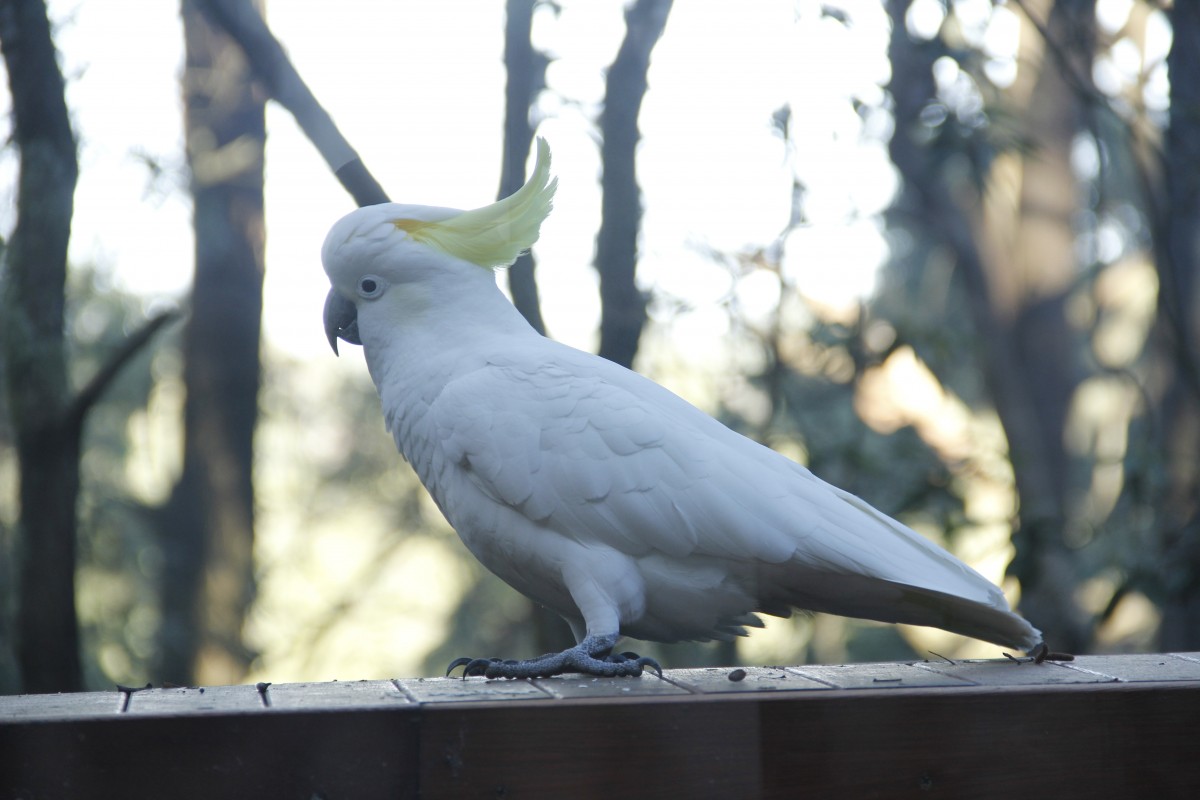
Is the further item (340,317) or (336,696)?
(340,317)

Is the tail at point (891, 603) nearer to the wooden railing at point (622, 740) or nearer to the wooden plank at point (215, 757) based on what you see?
the wooden railing at point (622, 740)

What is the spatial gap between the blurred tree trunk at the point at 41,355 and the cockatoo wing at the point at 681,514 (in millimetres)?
1369

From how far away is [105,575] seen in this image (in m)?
5.69

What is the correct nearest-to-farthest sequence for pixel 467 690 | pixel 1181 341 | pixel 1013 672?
pixel 467 690
pixel 1013 672
pixel 1181 341

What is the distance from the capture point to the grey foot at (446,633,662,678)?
1.53m

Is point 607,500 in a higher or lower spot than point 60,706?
higher

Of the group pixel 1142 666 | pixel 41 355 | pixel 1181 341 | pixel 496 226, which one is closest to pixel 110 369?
pixel 41 355

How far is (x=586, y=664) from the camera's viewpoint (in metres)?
1.53

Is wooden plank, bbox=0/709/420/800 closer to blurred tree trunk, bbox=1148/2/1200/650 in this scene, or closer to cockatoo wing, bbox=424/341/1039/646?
cockatoo wing, bbox=424/341/1039/646

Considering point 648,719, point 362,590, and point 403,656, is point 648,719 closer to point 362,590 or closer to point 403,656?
point 362,590

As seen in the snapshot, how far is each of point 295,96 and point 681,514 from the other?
4.48 feet

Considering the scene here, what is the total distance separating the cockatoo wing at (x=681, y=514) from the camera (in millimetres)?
1564

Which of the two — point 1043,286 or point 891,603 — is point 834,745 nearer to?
point 891,603

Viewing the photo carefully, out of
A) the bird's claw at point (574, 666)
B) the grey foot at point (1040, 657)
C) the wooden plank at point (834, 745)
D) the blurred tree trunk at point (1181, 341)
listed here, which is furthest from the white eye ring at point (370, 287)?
the blurred tree trunk at point (1181, 341)
